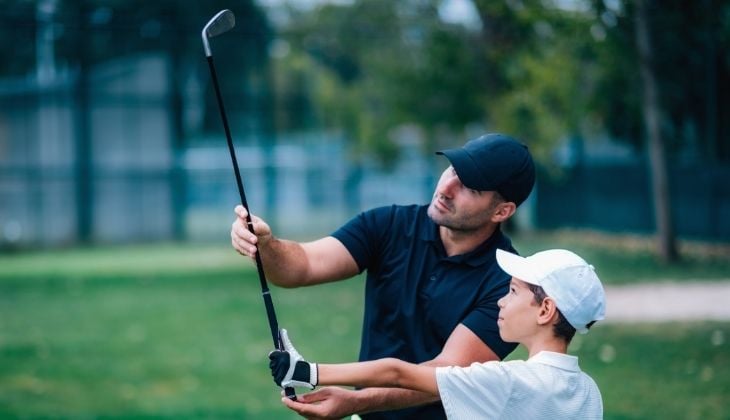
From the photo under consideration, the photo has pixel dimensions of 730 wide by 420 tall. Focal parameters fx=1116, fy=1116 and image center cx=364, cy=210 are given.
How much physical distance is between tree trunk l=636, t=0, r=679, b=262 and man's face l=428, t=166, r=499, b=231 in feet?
40.0

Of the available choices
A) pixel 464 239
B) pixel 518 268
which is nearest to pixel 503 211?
pixel 464 239

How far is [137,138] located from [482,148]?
844 inches

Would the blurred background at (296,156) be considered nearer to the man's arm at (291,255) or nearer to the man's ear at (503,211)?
the man's arm at (291,255)

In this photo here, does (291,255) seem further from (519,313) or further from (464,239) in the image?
(519,313)

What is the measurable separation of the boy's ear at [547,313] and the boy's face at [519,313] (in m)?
0.01

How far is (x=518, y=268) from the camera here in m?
3.03

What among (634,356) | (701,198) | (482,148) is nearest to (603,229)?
(701,198)

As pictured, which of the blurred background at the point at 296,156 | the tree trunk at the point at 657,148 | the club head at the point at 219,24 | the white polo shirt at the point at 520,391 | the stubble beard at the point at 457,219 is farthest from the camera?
the tree trunk at the point at 657,148

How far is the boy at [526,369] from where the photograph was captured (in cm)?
295

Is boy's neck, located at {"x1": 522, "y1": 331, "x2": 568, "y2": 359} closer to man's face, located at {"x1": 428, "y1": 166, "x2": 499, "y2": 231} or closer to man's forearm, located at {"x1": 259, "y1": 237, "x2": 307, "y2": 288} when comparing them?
man's face, located at {"x1": 428, "y1": 166, "x2": 499, "y2": 231}

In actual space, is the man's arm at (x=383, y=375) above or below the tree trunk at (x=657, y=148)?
below

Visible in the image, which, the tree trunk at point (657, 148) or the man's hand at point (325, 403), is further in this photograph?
the tree trunk at point (657, 148)

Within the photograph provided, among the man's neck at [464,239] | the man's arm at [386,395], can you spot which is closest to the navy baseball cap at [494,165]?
the man's neck at [464,239]

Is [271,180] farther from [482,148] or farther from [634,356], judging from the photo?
[482,148]
